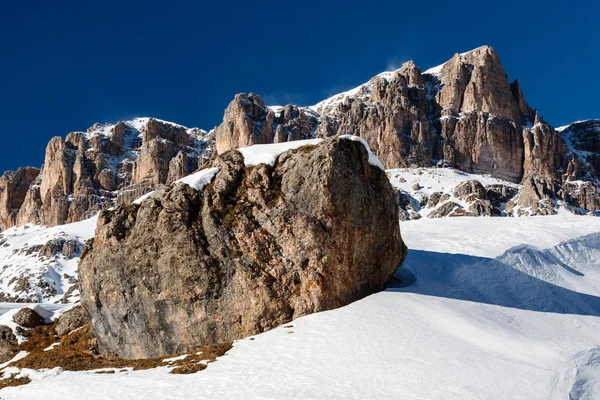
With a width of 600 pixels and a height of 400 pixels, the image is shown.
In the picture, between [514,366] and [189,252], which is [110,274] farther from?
[514,366]

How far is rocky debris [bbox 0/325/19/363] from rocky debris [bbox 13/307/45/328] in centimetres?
90

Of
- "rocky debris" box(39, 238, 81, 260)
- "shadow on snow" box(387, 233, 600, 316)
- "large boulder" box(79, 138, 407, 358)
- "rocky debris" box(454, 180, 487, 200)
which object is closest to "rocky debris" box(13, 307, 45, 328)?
"large boulder" box(79, 138, 407, 358)

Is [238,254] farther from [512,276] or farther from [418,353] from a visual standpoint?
[512,276]

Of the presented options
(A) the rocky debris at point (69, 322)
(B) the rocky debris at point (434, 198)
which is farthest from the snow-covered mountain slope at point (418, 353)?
(B) the rocky debris at point (434, 198)

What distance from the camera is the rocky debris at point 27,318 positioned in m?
29.5

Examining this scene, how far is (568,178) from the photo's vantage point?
7574 inches

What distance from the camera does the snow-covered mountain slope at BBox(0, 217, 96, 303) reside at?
135375 mm

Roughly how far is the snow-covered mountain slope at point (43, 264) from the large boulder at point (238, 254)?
4544 inches

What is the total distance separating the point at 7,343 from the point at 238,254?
52.8ft

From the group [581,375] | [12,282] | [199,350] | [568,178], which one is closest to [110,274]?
[199,350]

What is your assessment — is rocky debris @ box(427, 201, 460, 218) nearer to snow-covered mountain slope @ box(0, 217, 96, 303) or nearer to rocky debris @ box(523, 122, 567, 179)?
rocky debris @ box(523, 122, 567, 179)

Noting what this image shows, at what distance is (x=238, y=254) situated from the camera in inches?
869

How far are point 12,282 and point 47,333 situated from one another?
13461 centimetres

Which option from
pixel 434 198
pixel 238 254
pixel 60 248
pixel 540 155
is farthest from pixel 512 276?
pixel 540 155
